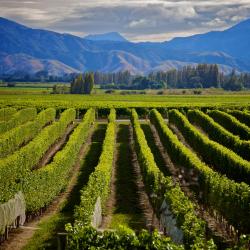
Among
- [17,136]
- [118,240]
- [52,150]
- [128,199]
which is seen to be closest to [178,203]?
[118,240]

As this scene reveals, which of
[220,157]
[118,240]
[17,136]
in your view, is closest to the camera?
[118,240]

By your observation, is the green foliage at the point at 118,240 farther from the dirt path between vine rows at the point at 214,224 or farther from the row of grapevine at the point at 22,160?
the dirt path between vine rows at the point at 214,224

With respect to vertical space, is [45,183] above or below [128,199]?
above

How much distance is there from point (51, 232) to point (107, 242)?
11624mm

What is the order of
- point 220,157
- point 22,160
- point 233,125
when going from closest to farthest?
point 22,160 → point 220,157 → point 233,125

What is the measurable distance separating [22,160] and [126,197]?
963 centimetres

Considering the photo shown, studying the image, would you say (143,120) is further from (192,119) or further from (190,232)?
(190,232)

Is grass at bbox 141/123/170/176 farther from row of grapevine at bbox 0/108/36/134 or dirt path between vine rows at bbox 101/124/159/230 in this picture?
row of grapevine at bbox 0/108/36/134

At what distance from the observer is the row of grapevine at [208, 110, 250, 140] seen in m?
56.9

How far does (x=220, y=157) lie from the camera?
41.5m

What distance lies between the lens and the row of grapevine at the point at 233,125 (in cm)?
5691

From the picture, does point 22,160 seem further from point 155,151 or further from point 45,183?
point 155,151

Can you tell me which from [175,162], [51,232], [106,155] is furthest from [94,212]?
[175,162]

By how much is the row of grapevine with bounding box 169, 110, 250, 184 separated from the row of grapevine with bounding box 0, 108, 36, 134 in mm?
22585
